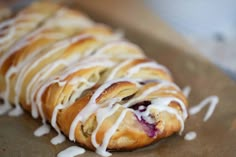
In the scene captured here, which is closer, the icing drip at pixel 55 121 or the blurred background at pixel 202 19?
the icing drip at pixel 55 121

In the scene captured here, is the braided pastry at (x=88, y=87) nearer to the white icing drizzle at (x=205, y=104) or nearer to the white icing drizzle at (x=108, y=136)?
the white icing drizzle at (x=108, y=136)

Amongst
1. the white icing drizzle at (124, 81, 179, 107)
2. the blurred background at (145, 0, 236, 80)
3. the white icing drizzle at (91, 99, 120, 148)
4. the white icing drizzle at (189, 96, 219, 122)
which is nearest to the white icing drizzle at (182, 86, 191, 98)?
the white icing drizzle at (189, 96, 219, 122)

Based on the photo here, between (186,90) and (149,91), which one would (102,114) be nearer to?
(149,91)

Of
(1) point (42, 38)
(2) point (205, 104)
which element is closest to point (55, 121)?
(1) point (42, 38)

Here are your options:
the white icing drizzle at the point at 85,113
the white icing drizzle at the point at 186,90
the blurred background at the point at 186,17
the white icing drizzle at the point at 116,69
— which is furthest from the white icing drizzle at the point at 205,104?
the blurred background at the point at 186,17

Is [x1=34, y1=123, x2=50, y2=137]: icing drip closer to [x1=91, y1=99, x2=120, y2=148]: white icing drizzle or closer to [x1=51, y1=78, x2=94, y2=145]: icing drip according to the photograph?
[x1=51, y1=78, x2=94, y2=145]: icing drip

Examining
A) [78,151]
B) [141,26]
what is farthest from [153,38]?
[78,151]

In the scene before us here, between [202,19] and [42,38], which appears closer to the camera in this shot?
[42,38]
